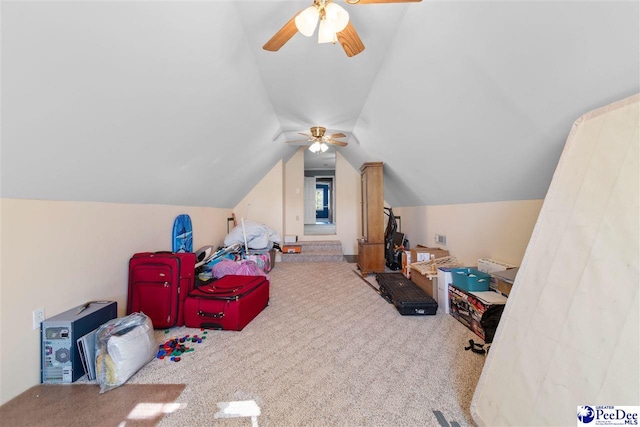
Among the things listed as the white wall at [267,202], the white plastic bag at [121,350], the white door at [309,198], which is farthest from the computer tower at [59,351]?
the white door at [309,198]

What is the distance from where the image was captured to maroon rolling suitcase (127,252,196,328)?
7.14ft

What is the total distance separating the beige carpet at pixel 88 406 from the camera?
123 centimetres

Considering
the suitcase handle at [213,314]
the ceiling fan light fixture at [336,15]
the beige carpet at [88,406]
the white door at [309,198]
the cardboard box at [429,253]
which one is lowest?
the beige carpet at [88,406]

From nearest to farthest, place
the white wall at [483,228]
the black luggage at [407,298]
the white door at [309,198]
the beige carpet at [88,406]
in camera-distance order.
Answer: the beige carpet at [88,406], the white wall at [483,228], the black luggage at [407,298], the white door at [309,198]

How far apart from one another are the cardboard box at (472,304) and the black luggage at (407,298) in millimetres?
196

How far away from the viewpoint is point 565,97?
4.25 ft

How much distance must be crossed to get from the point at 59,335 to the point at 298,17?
2505 mm

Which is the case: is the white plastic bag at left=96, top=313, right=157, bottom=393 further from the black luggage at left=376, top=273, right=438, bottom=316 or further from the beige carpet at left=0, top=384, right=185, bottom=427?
the black luggage at left=376, top=273, right=438, bottom=316

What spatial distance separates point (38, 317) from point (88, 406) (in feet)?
2.27

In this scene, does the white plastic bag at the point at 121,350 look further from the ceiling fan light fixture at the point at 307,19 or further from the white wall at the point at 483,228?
the white wall at the point at 483,228

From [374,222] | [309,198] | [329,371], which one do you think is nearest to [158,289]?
[329,371]

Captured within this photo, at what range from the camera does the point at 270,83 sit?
2.64 meters

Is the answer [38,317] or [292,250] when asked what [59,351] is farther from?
[292,250]

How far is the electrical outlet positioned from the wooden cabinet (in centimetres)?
358
